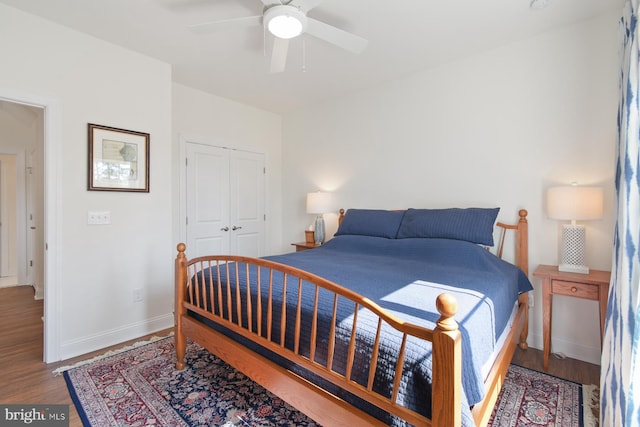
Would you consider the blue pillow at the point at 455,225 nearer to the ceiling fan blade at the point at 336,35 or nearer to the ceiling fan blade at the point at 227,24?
the ceiling fan blade at the point at 336,35

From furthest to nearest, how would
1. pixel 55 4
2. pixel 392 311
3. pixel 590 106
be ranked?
1. pixel 590 106
2. pixel 55 4
3. pixel 392 311

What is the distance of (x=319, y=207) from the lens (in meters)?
3.75

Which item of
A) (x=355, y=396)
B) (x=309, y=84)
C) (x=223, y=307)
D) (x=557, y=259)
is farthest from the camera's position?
(x=309, y=84)

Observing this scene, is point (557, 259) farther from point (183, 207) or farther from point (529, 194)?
point (183, 207)

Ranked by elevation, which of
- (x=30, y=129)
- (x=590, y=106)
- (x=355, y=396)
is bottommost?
(x=355, y=396)

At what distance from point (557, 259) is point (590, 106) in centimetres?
118

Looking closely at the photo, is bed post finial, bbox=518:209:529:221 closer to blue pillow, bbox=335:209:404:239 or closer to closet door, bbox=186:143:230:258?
blue pillow, bbox=335:209:404:239

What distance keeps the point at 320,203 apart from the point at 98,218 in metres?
2.22

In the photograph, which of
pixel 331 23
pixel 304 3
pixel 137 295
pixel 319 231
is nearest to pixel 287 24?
pixel 304 3

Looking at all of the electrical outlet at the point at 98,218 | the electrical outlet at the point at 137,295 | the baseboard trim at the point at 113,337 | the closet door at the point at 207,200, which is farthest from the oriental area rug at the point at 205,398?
the closet door at the point at 207,200

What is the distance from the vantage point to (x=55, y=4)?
6.89ft

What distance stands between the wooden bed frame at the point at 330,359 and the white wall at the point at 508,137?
694mm

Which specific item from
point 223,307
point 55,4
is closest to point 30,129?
point 55,4

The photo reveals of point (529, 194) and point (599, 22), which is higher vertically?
point (599, 22)
